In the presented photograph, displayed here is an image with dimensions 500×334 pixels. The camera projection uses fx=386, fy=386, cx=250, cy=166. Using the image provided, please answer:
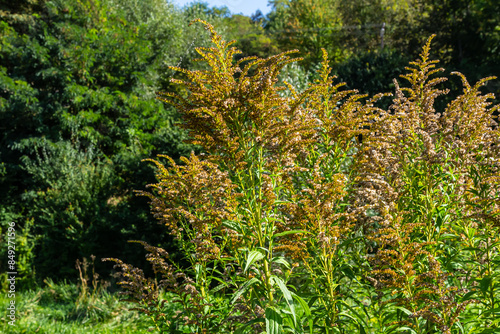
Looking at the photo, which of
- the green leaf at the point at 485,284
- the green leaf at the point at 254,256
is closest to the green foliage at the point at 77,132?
the green leaf at the point at 254,256

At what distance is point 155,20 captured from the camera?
53.9 feet

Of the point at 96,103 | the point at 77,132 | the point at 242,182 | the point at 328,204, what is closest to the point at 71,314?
the point at 242,182

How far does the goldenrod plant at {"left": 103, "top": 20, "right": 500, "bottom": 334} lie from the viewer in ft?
6.88

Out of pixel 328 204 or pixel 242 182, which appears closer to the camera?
pixel 328 204

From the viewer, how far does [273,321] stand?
1964 mm

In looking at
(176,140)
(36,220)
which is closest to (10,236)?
(36,220)

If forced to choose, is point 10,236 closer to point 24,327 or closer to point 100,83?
point 24,327

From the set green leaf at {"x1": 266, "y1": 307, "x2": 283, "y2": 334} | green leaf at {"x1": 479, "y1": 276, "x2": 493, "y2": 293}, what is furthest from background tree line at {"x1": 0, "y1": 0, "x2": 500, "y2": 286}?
green leaf at {"x1": 479, "y1": 276, "x2": 493, "y2": 293}

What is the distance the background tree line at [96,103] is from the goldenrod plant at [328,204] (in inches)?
23.4

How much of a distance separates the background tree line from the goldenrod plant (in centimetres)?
60

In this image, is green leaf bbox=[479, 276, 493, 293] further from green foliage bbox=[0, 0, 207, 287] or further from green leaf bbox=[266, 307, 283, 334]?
green foliage bbox=[0, 0, 207, 287]

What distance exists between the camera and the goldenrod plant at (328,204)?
6.88ft

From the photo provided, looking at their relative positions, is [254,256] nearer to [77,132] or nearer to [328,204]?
[328,204]

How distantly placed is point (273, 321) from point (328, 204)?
0.69 metres
